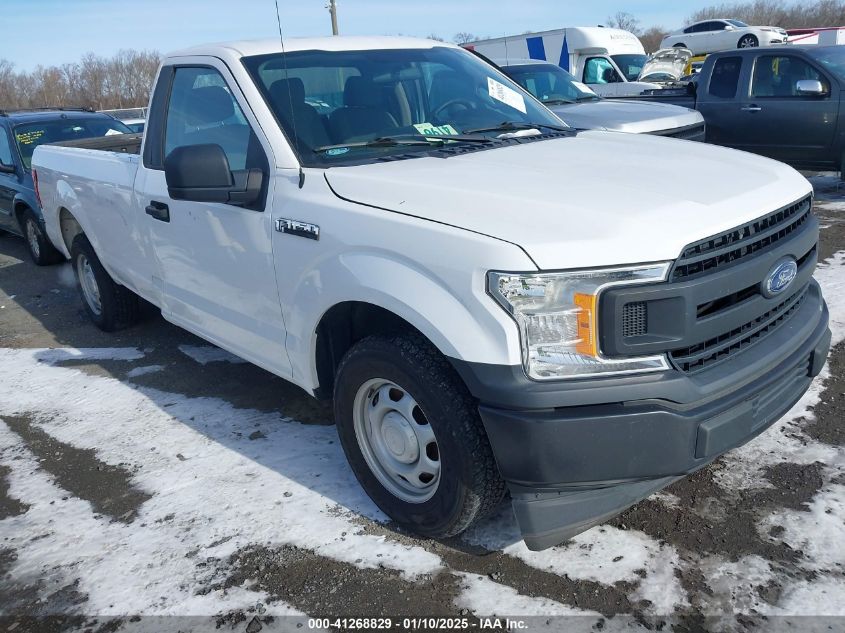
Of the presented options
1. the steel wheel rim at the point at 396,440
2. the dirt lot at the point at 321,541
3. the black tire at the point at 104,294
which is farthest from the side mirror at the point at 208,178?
the black tire at the point at 104,294

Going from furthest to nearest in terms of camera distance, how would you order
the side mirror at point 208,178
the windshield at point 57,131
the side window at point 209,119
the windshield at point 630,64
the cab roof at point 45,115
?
1. the windshield at point 630,64
2. the cab roof at point 45,115
3. the windshield at point 57,131
4. the side window at point 209,119
5. the side mirror at point 208,178

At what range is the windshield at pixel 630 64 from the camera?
19.6 m

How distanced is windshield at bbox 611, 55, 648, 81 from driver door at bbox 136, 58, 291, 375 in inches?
697

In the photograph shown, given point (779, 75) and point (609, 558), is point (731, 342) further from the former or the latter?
point (779, 75)

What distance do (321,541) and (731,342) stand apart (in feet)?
5.77

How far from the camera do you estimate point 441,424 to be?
254 cm

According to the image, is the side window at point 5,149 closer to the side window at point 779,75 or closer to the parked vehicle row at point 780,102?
the parked vehicle row at point 780,102

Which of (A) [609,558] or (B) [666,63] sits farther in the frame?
(B) [666,63]

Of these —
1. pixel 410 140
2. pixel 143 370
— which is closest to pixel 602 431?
pixel 410 140

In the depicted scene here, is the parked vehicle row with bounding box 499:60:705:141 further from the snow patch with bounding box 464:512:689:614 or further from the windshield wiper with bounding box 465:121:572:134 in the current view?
the snow patch with bounding box 464:512:689:614

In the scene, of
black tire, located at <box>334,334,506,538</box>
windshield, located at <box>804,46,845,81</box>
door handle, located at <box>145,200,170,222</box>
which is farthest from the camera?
windshield, located at <box>804,46,845,81</box>

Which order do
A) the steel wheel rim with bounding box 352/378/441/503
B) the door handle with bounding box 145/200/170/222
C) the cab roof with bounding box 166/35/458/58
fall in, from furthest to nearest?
the door handle with bounding box 145/200/170/222
the cab roof with bounding box 166/35/458/58
the steel wheel rim with bounding box 352/378/441/503

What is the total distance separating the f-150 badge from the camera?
9.55 feet

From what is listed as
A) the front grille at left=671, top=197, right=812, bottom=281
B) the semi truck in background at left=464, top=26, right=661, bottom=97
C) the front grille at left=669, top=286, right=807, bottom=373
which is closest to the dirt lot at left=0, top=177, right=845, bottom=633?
the front grille at left=669, top=286, right=807, bottom=373
